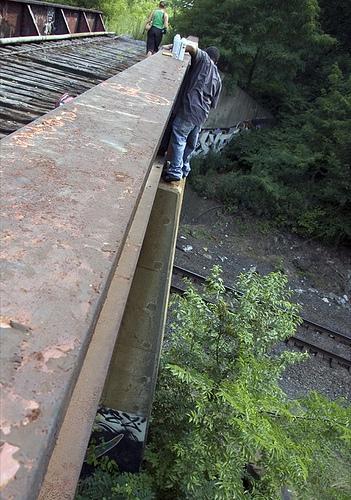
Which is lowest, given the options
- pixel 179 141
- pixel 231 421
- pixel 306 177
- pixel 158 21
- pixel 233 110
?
pixel 306 177

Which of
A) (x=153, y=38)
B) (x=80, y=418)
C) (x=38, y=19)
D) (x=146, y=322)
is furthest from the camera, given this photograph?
(x=153, y=38)

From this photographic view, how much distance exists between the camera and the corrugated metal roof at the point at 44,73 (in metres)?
4.35

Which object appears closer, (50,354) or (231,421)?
(50,354)

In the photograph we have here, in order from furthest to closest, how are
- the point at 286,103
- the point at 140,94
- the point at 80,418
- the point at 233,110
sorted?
the point at 286,103 → the point at 233,110 → the point at 140,94 → the point at 80,418

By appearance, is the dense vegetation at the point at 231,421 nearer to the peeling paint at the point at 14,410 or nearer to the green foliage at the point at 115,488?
the green foliage at the point at 115,488

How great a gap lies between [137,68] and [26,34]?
5.09 m

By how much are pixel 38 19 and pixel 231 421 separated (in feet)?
28.2

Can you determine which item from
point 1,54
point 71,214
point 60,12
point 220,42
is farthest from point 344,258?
point 71,214

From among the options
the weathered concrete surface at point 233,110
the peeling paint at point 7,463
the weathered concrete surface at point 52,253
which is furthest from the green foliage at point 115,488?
the weathered concrete surface at point 233,110

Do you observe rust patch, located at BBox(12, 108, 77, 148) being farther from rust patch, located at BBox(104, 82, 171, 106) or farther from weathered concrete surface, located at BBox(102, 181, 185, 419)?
weathered concrete surface, located at BBox(102, 181, 185, 419)

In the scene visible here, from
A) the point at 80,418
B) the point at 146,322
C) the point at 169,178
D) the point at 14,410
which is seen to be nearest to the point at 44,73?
the point at 169,178

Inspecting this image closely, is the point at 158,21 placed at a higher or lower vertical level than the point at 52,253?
higher

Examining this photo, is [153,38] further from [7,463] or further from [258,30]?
[7,463]

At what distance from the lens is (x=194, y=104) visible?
5.31 metres
